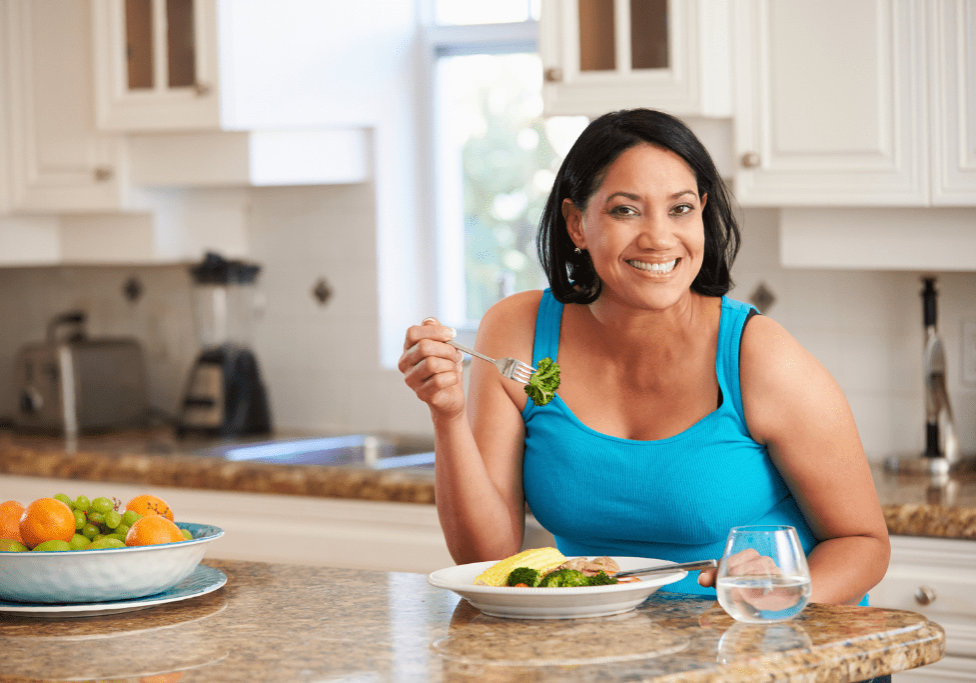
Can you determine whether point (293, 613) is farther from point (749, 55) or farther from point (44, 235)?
point (44, 235)

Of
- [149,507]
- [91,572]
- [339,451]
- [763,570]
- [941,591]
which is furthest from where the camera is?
[339,451]

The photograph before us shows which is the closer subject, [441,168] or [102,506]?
[102,506]

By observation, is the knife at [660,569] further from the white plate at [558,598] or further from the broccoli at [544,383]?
the broccoli at [544,383]

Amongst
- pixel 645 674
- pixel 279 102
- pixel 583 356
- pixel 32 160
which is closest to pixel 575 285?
pixel 583 356

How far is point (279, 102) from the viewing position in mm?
3035

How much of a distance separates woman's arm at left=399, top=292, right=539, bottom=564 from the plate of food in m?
0.27

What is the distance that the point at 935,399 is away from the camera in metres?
2.58

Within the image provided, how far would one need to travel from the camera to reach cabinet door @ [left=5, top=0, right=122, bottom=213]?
10.5 feet

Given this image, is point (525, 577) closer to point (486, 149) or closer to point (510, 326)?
point (510, 326)

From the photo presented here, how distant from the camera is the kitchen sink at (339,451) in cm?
299

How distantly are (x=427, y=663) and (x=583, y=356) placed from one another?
77 centimetres

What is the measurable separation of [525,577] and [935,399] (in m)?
1.64

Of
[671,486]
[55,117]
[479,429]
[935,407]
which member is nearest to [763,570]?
[671,486]

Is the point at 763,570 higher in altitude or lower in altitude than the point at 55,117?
lower
